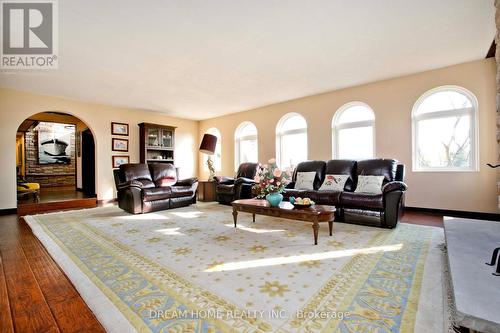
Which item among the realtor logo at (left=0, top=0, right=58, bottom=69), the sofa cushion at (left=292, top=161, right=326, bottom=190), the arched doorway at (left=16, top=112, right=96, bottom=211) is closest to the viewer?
the realtor logo at (left=0, top=0, right=58, bottom=69)

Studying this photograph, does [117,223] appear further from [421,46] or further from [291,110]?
[421,46]

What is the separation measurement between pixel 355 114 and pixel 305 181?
209cm

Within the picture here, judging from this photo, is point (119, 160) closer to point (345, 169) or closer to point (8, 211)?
point (8, 211)

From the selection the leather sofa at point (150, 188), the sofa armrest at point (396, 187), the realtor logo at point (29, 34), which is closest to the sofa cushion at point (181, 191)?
the leather sofa at point (150, 188)

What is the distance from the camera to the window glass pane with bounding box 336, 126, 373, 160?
5.23 meters

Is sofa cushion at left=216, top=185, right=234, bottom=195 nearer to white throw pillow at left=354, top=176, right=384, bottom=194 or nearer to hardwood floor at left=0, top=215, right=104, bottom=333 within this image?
white throw pillow at left=354, top=176, right=384, bottom=194

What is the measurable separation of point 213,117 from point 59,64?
4739 mm

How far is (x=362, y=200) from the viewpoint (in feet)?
11.8

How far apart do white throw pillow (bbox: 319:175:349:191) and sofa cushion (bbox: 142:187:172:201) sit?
3.12 metres

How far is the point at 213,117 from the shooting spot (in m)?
8.27

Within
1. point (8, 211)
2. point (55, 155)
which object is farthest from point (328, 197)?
point (55, 155)

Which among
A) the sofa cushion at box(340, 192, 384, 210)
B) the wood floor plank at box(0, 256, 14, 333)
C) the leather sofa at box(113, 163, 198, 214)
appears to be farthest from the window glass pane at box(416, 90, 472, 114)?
the wood floor plank at box(0, 256, 14, 333)

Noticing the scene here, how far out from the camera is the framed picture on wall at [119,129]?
21.8 feet

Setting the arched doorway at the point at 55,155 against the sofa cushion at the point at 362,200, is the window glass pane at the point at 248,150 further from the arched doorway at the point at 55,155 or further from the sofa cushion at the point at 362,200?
the arched doorway at the point at 55,155
